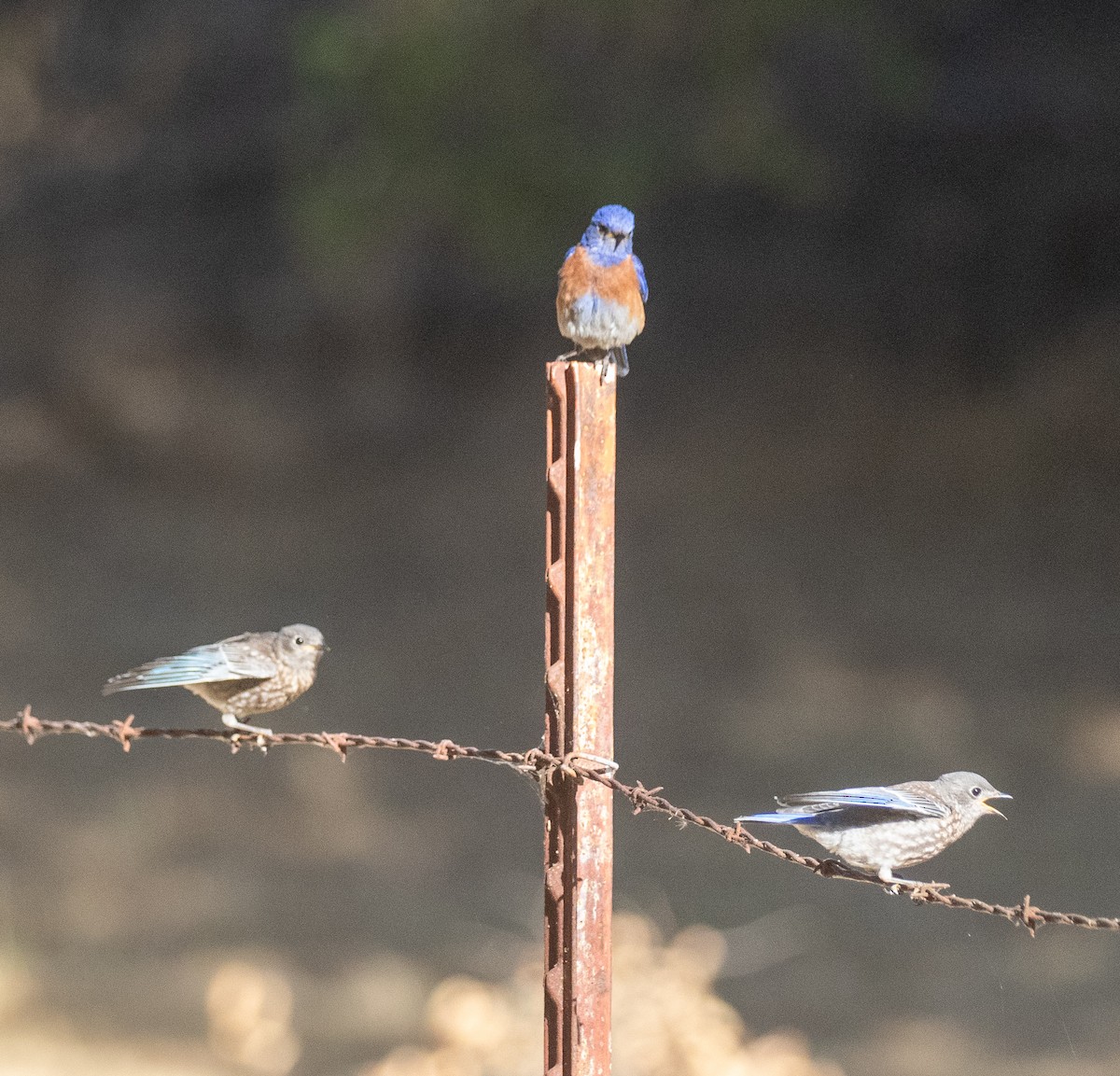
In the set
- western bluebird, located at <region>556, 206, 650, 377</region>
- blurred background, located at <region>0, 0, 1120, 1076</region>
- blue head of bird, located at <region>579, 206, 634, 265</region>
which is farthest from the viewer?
blurred background, located at <region>0, 0, 1120, 1076</region>

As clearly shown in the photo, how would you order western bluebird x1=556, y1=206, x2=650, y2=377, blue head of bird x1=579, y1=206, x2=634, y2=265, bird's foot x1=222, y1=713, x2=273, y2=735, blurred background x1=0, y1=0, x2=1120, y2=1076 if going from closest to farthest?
bird's foot x1=222, y1=713, x2=273, y2=735, western bluebird x1=556, y1=206, x2=650, y2=377, blue head of bird x1=579, y1=206, x2=634, y2=265, blurred background x1=0, y1=0, x2=1120, y2=1076

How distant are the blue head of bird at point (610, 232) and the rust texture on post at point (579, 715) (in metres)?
0.90

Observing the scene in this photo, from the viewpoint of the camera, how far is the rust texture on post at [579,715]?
5.64 feet

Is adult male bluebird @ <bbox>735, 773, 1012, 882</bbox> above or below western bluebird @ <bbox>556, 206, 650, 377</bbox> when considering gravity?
below

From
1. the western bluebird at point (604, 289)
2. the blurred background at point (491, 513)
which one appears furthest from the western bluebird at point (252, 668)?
the blurred background at point (491, 513)

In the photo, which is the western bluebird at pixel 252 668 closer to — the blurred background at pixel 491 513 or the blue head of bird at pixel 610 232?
the blue head of bird at pixel 610 232

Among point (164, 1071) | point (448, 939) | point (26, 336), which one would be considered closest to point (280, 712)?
point (448, 939)

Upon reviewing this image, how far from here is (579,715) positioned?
172 centimetres

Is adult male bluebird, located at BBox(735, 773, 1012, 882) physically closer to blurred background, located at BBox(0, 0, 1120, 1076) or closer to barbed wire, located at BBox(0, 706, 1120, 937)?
barbed wire, located at BBox(0, 706, 1120, 937)

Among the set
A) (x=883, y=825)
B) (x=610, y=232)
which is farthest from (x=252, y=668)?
(x=610, y=232)

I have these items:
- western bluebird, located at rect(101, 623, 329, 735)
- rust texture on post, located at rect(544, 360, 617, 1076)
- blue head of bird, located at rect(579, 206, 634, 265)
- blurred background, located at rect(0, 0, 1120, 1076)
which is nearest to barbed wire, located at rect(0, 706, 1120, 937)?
rust texture on post, located at rect(544, 360, 617, 1076)

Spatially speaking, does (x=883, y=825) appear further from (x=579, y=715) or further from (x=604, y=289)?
(x=604, y=289)

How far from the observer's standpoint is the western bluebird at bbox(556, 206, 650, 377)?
8.16 ft

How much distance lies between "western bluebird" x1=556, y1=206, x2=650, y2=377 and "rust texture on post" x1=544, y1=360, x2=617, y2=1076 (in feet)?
2.37
